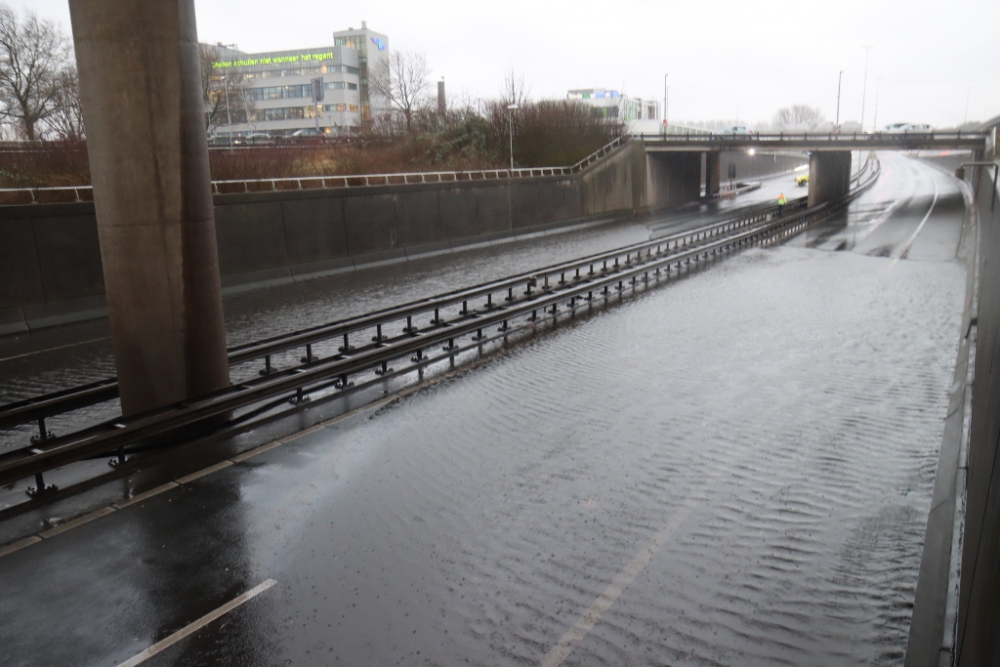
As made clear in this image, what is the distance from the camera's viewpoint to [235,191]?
Result: 28.3 metres

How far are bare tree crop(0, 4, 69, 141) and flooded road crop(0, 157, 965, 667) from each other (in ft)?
120

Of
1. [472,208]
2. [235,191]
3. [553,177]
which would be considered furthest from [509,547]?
[553,177]

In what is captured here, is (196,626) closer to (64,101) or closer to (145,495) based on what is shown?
(145,495)

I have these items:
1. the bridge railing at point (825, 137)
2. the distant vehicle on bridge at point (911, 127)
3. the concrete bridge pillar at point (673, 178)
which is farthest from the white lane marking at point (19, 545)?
the distant vehicle on bridge at point (911, 127)

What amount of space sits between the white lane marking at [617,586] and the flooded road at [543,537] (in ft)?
0.08

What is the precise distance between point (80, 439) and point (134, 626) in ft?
11.5

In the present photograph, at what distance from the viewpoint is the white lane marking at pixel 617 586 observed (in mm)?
5309

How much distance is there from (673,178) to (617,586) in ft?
210

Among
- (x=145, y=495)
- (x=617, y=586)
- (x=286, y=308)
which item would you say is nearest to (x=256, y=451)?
(x=145, y=495)

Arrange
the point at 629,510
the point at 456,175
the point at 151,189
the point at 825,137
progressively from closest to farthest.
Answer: the point at 629,510
the point at 151,189
the point at 456,175
the point at 825,137

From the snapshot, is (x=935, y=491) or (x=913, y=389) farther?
(x=913, y=389)

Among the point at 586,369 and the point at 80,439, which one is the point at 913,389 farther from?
the point at 80,439

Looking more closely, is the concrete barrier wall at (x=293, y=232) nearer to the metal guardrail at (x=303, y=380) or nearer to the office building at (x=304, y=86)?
the metal guardrail at (x=303, y=380)

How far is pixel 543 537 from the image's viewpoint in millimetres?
7035
